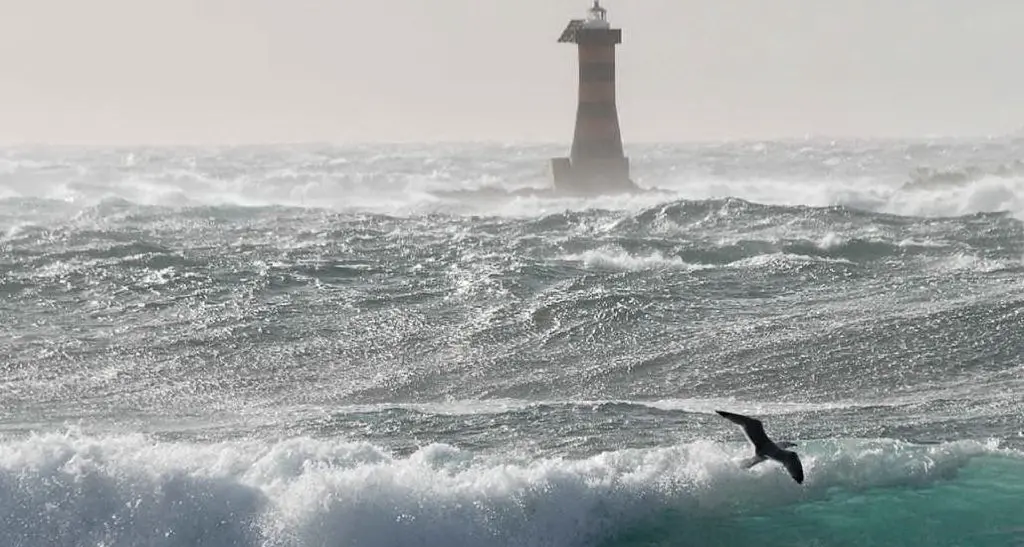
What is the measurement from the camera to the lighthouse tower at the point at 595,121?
40719 mm

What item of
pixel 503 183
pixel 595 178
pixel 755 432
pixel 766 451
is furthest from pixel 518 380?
pixel 503 183

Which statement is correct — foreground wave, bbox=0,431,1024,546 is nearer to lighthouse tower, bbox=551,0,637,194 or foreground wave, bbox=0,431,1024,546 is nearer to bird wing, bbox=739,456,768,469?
bird wing, bbox=739,456,768,469

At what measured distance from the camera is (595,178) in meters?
41.8

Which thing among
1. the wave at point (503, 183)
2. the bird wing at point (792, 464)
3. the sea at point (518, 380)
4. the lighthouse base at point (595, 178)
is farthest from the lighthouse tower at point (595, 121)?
the bird wing at point (792, 464)

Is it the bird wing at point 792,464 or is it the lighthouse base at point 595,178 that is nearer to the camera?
the bird wing at point 792,464

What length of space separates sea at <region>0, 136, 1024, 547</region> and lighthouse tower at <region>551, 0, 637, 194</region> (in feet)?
31.8

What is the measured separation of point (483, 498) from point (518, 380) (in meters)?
4.91

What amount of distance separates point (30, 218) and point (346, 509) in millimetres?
31977

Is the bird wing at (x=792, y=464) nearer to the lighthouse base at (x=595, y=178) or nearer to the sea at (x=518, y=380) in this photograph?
the sea at (x=518, y=380)

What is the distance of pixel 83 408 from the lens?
567 inches

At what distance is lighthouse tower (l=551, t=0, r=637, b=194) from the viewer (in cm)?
4072

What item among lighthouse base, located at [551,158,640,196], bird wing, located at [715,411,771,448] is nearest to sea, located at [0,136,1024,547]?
bird wing, located at [715,411,771,448]

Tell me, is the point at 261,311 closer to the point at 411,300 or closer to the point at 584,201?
the point at 411,300

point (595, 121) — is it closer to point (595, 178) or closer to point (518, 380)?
point (595, 178)
